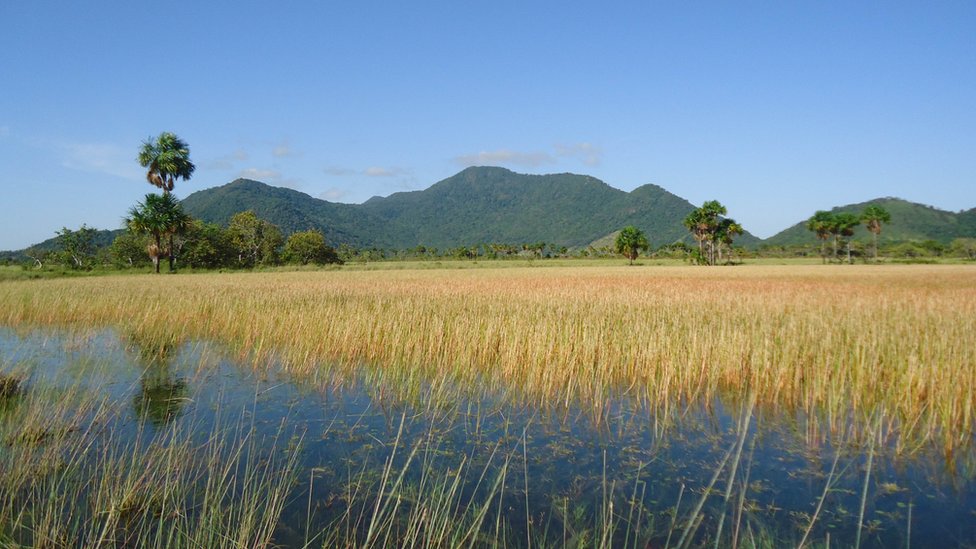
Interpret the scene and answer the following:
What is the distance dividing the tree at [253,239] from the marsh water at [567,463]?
56.7 m

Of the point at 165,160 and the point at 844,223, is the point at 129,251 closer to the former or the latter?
the point at 165,160

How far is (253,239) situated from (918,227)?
747 feet

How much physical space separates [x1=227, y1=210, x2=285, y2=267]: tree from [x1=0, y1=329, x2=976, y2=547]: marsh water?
5667cm

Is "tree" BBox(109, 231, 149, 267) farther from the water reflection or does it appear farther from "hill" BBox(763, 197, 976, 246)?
"hill" BBox(763, 197, 976, 246)

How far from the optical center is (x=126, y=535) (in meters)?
2.70

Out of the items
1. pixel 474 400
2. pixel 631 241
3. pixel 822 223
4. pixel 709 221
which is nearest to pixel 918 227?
pixel 822 223

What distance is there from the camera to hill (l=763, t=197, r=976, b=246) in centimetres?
16825

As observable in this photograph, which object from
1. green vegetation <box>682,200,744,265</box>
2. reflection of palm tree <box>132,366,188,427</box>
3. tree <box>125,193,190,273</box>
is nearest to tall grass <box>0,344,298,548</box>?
reflection of palm tree <box>132,366,188,427</box>

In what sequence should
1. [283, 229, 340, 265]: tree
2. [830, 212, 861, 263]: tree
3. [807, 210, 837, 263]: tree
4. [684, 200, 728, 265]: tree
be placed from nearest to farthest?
[283, 229, 340, 265]: tree, [684, 200, 728, 265]: tree, [830, 212, 861, 263]: tree, [807, 210, 837, 263]: tree

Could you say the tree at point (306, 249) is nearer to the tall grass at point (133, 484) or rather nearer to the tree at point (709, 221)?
the tree at point (709, 221)

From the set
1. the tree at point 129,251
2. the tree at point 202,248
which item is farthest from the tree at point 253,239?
the tree at point 129,251

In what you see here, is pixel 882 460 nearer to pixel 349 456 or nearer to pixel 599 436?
pixel 599 436

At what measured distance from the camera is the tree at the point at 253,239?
190ft

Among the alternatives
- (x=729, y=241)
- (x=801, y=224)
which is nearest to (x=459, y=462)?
(x=729, y=241)
